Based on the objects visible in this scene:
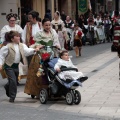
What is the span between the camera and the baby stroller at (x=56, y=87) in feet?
33.3

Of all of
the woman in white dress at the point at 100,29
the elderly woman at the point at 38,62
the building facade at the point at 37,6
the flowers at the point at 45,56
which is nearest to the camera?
the flowers at the point at 45,56

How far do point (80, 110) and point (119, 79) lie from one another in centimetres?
431

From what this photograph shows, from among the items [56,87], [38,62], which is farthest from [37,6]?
[56,87]

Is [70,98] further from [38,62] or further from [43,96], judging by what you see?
[38,62]

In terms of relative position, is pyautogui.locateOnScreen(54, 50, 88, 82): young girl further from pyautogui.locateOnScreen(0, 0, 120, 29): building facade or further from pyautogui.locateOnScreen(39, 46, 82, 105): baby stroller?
pyautogui.locateOnScreen(0, 0, 120, 29): building facade

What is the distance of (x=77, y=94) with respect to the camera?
1016 cm

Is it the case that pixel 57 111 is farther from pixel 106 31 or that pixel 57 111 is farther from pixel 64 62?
pixel 106 31

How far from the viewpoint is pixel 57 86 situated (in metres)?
10.4

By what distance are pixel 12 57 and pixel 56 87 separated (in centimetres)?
111

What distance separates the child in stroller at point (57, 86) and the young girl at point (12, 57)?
0.46 metres

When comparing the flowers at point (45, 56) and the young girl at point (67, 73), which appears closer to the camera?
the young girl at point (67, 73)

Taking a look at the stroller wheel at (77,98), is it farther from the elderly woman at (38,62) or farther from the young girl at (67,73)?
the elderly woman at (38,62)

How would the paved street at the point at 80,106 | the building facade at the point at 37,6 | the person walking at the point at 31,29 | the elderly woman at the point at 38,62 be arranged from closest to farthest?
1. the paved street at the point at 80,106
2. the elderly woman at the point at 38,62
3. the person walking at the point at 31,29
4. the building facade at the point at 37,6

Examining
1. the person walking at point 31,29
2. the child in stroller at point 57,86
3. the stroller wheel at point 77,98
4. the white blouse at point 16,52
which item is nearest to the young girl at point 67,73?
the child in stroller at point 57,86
